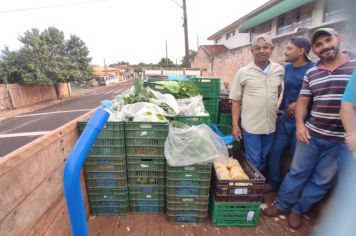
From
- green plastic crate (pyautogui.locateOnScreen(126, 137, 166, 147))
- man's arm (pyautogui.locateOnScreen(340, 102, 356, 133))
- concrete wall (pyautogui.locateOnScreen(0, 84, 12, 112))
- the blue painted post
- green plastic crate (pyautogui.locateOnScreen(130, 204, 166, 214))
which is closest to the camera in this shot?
the blue painted post

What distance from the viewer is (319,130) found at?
2018 millimetres

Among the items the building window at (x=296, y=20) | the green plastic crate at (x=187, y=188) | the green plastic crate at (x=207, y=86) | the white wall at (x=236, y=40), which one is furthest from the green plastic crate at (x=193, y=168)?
the white wall at (x=236, y=40)

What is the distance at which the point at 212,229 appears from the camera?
2.33 metres

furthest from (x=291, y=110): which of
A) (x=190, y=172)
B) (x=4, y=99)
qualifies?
(x=4, y=99)

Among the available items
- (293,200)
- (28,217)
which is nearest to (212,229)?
(293,200)

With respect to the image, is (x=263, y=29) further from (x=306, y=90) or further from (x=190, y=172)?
(x=190, y=172)

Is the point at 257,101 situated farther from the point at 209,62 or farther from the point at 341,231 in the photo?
the point at 209,62

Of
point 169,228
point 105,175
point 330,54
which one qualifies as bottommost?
point 169,228

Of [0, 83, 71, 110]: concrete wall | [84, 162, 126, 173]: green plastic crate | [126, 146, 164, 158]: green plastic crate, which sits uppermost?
[126, 146, 164, 158]: green plastic crate

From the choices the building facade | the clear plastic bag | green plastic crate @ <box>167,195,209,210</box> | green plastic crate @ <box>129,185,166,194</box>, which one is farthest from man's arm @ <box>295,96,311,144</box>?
the building facade

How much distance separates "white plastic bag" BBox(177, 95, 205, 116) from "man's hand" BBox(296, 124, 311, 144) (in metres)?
1.07

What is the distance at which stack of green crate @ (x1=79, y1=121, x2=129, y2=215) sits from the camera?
227 centimetres

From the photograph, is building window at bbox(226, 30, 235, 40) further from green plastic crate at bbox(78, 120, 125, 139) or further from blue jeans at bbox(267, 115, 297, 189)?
green plastic crate at bbox(78, 120, 125, 139)

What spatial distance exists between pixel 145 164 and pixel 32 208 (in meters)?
1.08
